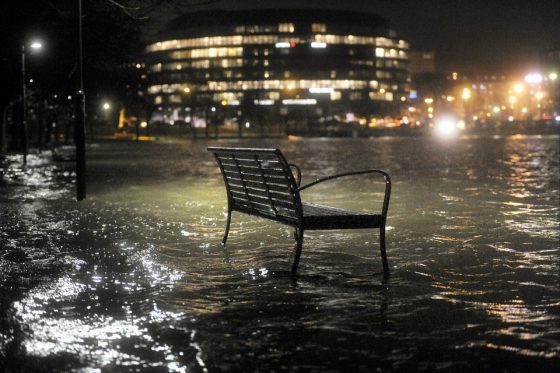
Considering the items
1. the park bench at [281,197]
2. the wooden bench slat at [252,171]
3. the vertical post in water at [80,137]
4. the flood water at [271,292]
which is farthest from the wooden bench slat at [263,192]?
the vertical post in water at [80,137]

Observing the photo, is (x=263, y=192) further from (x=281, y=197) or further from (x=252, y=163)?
(x=281, y=197)

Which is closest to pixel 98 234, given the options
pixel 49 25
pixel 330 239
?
pixel 330 239

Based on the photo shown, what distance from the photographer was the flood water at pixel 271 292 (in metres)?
4.93

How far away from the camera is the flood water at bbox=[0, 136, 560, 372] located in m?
4.93

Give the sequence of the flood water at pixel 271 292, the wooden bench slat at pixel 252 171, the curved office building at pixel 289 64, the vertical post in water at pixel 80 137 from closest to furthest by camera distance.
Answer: the flood water at pixel 271 292
the wooden bench slat at pixel 252 171
the vertical post in water at pixel 80 137
the curved office building at pixel 289 64

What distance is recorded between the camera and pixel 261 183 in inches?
333

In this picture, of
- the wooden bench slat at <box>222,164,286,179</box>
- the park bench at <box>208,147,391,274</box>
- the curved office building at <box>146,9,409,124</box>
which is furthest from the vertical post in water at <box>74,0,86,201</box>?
the curved office building at <box>146,9,409,124</box>

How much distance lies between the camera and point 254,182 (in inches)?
342

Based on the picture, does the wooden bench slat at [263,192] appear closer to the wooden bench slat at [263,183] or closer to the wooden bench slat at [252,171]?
the wooden bench slat at [263,183]

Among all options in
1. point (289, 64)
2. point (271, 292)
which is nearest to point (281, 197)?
point (271, 292)

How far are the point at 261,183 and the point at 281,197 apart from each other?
0.48 m

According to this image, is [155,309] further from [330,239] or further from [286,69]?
[286,69]

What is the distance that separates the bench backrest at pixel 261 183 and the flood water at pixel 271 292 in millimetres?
471

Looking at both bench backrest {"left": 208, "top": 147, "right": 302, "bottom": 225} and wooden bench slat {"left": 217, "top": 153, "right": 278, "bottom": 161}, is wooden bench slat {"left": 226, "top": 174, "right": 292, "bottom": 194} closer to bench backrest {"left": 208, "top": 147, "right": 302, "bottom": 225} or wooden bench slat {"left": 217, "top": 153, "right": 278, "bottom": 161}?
bench backrest {"left": 208, "top": 147, "right": 302, "bottom": 225}
